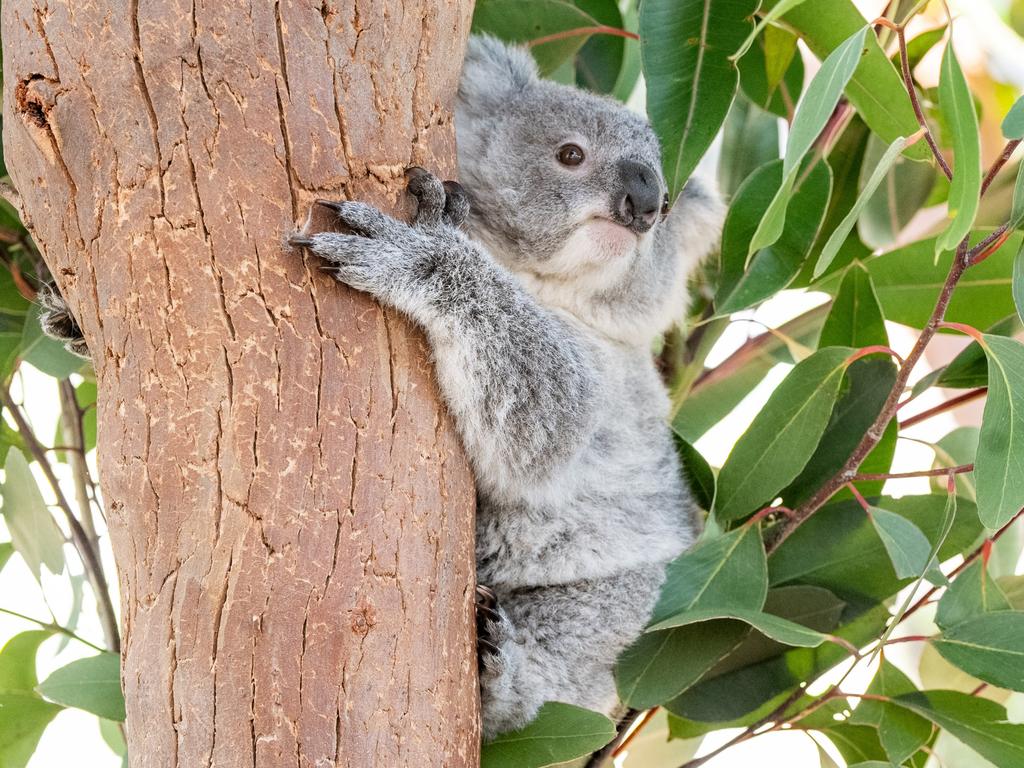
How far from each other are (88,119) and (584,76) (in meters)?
1.38

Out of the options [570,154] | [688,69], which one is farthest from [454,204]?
[570,154]

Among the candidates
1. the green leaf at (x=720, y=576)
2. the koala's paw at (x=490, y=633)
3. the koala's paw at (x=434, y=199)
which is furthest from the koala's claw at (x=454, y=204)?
the green leaf at (x=720, y=576)

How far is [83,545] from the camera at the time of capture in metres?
2.01

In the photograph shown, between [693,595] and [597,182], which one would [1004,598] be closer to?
[693,595]

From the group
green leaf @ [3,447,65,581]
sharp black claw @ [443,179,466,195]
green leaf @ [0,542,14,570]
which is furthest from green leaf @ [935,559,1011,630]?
green leaf @ [0,542,14,570]

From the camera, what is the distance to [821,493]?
68.6 inches

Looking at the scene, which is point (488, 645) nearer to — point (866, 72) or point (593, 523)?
point (593, 523)

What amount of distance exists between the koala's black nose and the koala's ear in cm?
33

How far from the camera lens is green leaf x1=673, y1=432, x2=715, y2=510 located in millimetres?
2096

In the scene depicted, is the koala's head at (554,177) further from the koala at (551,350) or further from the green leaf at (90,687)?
the green leaf at (90,687)

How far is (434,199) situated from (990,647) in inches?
42.9

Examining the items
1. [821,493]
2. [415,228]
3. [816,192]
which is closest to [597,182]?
[816,192]

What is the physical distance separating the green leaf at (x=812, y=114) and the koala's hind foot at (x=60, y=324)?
1.22 meters

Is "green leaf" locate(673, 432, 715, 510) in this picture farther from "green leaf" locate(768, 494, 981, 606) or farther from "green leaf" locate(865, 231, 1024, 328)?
"green leaf" locate(865, 231, 1024, 328)
